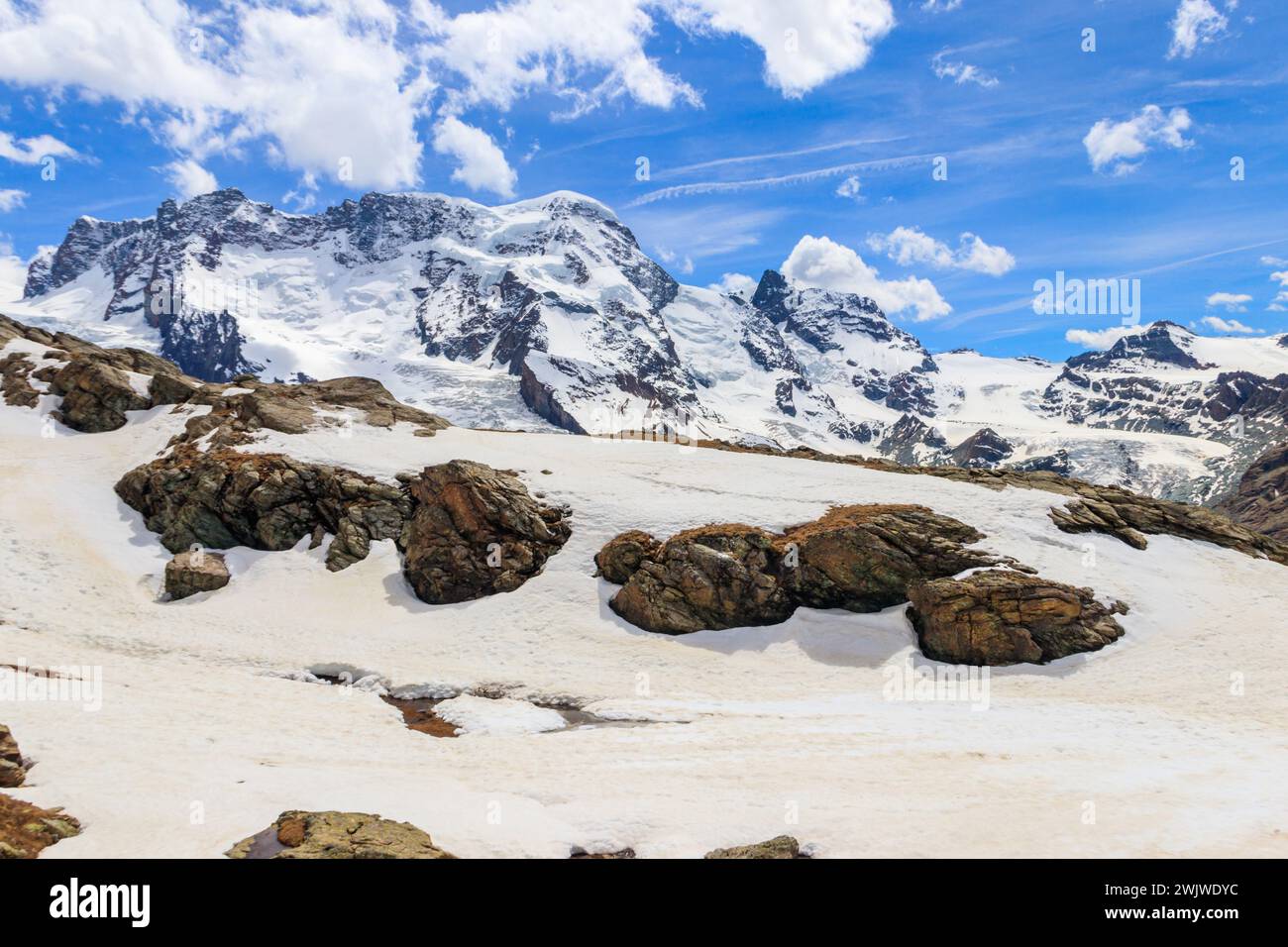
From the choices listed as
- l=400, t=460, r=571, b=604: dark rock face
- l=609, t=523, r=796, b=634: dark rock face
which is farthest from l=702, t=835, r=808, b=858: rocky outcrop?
l=400, t=460, r=571, b=604: dark rock face

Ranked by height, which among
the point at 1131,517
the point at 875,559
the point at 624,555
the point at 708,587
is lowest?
the point at 708,587

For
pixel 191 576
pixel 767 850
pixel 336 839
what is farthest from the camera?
pixel 191 576

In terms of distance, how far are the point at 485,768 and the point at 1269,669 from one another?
92.1 ft

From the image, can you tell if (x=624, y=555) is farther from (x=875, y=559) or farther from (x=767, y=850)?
(x=767, y=850)

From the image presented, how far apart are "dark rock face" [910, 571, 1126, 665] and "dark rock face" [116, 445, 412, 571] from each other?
92.4 feet

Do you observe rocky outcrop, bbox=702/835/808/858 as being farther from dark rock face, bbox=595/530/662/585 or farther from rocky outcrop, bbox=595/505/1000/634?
dark rock face, bbox=595/530/662/585

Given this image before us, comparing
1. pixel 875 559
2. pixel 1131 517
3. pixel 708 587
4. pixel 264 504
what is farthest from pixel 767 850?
pixel 264 504

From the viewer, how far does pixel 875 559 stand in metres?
32.4

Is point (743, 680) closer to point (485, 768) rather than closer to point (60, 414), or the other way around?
point (485, 768)

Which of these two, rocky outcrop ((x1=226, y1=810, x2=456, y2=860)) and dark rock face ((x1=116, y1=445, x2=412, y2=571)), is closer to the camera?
rocky outcrop ((x1=226, y1=810, x2=456, y2=860))

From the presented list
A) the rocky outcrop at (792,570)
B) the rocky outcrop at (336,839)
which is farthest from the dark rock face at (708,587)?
the rocky outcrop at (336,839)

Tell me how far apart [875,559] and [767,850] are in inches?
819

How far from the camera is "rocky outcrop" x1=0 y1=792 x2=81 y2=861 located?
11.6 meters
